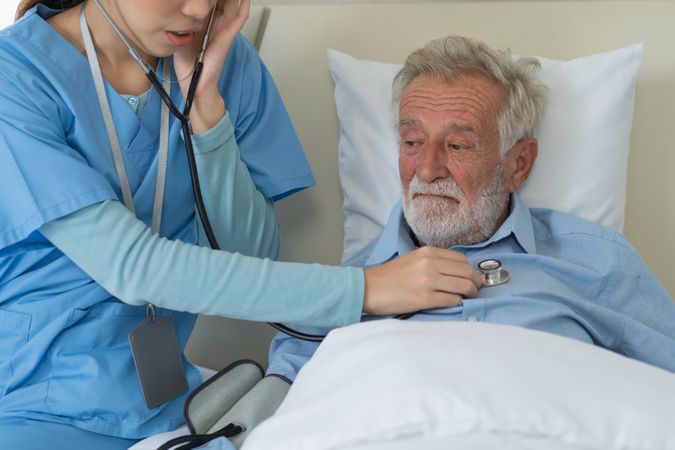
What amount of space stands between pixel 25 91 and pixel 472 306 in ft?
2.50

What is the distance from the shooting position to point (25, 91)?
4.47ft

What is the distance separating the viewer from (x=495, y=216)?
1.61 m

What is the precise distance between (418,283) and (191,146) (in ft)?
1.48

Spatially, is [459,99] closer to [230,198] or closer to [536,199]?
[536,199]

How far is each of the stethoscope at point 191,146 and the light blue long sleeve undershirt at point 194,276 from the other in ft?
0.46

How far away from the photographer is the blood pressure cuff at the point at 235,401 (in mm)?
1398

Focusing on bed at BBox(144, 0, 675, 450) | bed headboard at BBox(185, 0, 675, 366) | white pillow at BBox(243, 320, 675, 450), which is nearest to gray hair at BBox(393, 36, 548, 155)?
bed at BBox(144, 0, 675, 450)

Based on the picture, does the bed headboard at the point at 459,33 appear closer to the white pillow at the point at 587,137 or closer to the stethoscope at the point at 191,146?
the white pillow at the point at 587,137

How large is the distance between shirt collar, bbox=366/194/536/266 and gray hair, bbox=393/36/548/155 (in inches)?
4.7

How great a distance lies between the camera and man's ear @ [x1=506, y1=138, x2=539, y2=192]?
1.66 m

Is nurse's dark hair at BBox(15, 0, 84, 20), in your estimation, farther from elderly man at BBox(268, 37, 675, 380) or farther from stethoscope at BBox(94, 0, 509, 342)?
elderly man at BBox(268, 37, 675, 380)

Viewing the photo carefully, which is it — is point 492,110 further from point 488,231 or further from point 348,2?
point 348,2

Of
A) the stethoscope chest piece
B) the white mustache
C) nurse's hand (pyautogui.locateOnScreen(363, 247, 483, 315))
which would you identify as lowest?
the stethoscope chest piece

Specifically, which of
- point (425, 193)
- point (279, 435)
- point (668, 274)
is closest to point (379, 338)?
point (279, 435)
